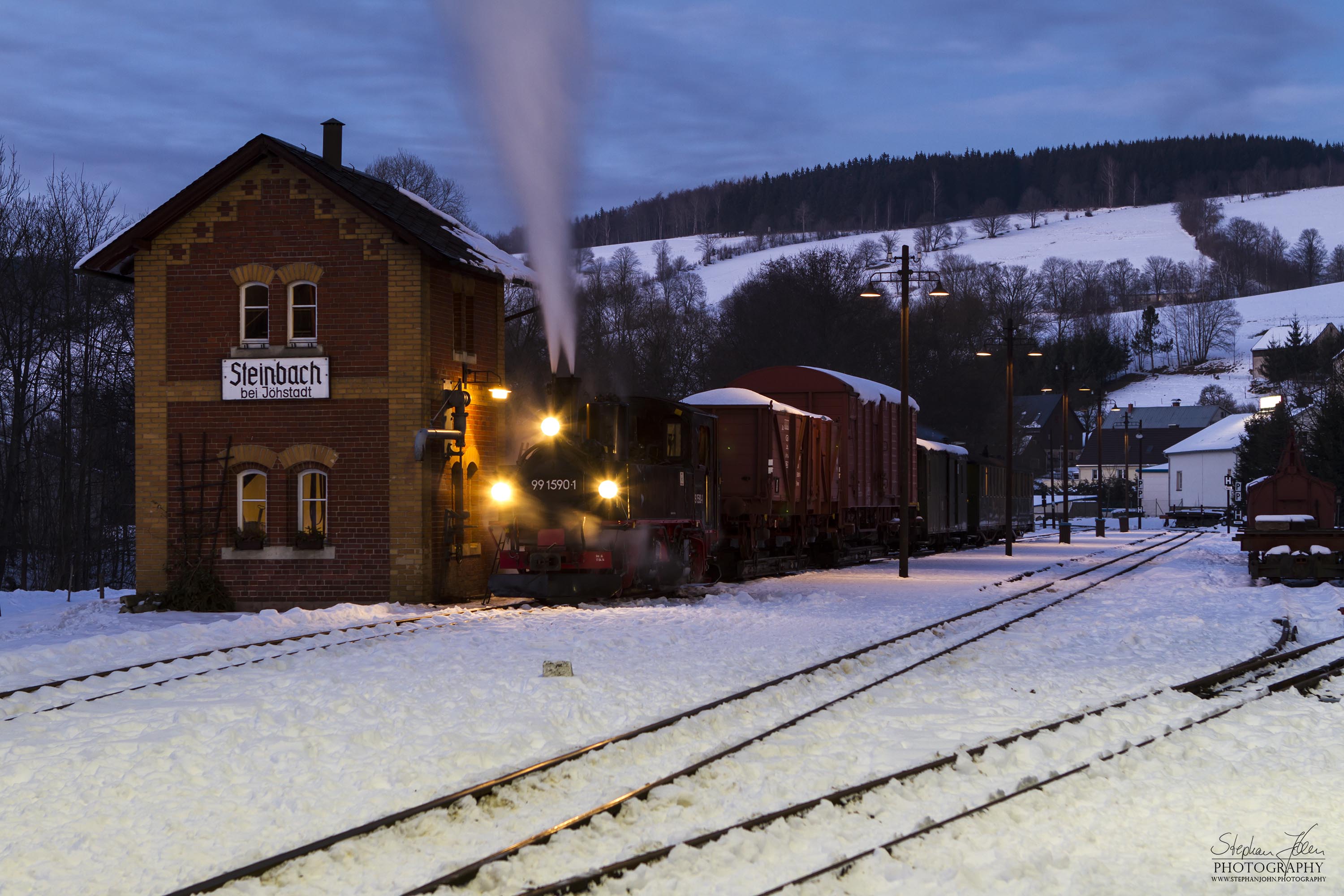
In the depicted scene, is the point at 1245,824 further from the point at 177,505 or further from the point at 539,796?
the point at 177,505

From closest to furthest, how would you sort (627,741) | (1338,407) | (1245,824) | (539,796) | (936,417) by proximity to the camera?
(1245,824) → (539,796) → (627,741) → (1338,407) → (936,417)

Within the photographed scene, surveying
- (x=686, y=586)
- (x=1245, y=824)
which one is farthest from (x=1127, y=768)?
(x=686, y=586)

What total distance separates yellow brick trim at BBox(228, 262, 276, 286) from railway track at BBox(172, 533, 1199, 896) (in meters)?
12.5

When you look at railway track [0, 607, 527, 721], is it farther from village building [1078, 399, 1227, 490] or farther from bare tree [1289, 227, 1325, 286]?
bare tree [1289, 227, 1325, 286]

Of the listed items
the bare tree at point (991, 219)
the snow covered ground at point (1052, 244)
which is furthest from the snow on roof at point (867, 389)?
the bare tree at point (991, 219)

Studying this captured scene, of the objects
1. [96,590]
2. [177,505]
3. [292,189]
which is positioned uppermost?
[292,189]

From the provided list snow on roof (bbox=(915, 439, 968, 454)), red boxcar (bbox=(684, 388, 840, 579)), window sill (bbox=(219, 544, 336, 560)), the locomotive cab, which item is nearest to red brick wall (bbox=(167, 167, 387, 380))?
window sill (bbox=(219, 544, 336, 560))

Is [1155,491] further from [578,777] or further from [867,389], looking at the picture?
[578,777]

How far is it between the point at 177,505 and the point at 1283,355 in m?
127

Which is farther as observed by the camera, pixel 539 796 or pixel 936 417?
pixel 936 417

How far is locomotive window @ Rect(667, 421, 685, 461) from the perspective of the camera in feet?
66.2

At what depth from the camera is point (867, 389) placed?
30.1 metres

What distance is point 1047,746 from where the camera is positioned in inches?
366

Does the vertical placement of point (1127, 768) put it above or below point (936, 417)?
below
